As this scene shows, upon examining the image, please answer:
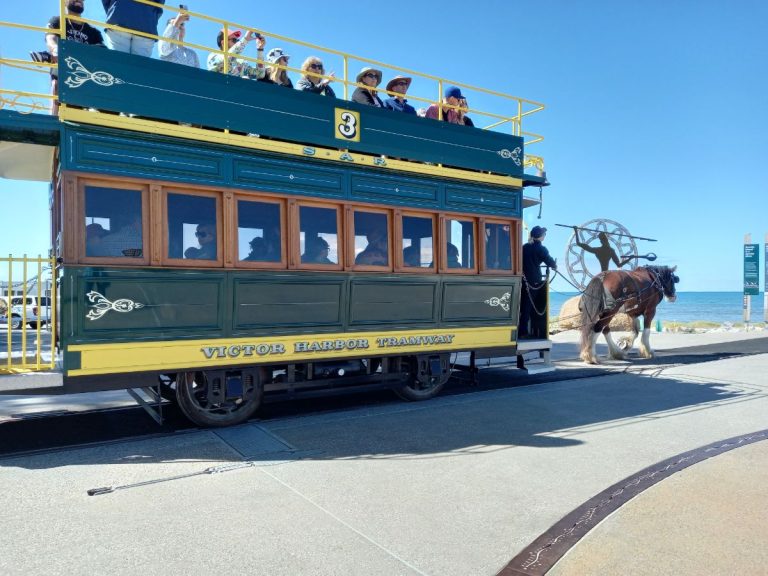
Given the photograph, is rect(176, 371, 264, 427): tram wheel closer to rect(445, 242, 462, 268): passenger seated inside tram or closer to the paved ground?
the paved ground

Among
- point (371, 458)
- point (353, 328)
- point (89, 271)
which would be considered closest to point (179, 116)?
point (89, 271)

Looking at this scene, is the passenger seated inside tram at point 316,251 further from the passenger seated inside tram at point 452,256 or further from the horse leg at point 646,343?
the horse leg at point 646,343

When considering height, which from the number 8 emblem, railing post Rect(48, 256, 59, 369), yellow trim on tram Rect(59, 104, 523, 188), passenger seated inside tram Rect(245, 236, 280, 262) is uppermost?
the number 8 emblem

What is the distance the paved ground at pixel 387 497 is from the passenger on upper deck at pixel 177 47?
4069 mm

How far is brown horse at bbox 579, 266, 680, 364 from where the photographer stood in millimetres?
12023

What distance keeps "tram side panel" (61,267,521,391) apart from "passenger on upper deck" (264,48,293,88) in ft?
7.87

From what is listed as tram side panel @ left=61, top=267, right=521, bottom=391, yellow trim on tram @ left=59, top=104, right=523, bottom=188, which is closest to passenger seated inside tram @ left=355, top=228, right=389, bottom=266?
tram side panel @ left=61, top=267, right=521, bottom=391

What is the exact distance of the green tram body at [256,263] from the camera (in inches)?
214

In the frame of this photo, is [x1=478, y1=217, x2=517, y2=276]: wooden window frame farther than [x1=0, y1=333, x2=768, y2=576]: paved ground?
Yes

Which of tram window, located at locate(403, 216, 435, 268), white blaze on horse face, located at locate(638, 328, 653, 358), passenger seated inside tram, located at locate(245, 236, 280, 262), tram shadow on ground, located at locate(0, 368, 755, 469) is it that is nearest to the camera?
tram shadow on ground, located at locate(0, 368, 755, 469)

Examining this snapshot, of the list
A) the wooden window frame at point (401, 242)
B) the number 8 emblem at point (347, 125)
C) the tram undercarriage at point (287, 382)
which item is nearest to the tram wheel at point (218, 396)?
the tram undercarriage at point (287, 382)

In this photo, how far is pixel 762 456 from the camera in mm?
5191

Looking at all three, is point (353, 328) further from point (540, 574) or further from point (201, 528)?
point (540, 574)

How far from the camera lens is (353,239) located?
693 cm
